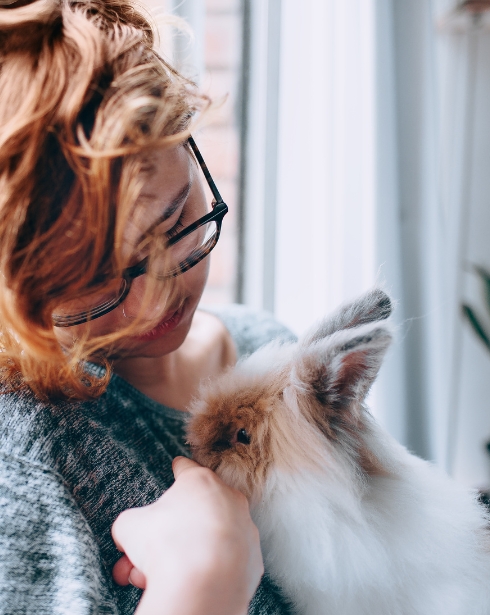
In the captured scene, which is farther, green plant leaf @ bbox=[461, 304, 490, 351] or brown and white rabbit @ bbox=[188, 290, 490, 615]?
green plant leaf @ bbox=[461, 304, 490, 351]

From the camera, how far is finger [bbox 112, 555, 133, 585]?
75 cm

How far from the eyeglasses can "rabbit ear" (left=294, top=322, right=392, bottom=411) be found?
25 centimetres

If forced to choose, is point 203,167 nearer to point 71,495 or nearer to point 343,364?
point 343,364

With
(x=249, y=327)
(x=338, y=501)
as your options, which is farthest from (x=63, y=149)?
(x=249, y=327)

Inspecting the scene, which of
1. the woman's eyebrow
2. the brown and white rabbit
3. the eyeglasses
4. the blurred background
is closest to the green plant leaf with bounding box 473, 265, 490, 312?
the blurred background

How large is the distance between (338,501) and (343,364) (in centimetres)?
24

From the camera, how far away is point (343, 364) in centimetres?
86

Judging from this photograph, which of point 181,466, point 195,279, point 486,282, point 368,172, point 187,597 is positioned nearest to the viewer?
point 187,597

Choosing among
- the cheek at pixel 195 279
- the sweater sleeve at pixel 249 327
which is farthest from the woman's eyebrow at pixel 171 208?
the sweater sleeve at pixel 249 327

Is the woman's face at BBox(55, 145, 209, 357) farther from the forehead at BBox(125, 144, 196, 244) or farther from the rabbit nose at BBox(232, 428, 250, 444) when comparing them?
the rabbit nose at BBox(232, 428, 250, 444)

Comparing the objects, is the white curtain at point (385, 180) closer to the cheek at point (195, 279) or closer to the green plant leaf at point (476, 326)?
the green plant leaf at point (476, 326)

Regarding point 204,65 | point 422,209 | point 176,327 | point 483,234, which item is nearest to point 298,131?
point 204,65

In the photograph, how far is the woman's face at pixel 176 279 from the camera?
2.39 ft

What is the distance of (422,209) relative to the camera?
6.31 ft
